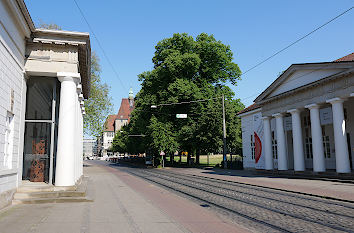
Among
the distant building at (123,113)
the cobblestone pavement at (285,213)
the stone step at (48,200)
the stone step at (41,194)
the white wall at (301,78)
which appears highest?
the distant building at (123,113)

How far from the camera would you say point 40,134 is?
16.9 meters

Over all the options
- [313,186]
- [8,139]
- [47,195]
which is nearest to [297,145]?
[313,186]

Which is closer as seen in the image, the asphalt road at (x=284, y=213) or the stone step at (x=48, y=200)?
the asphalt road at (x=284, y=213)

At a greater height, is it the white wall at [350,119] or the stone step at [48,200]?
the white wall at [350,119]

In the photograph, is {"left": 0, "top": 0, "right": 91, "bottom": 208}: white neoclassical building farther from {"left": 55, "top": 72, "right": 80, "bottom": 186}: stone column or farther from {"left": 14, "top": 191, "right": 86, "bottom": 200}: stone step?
{"left": 14, "top": 191, "right": 86, "bottom": 200}: stone step

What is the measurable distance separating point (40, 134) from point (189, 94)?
922 inches

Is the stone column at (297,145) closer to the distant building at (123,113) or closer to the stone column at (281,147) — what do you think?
the stone column at (281,147)

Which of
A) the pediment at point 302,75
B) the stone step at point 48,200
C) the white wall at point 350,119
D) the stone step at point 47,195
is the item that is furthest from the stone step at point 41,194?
the white wall at point 350,119

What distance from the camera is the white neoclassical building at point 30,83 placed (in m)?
9.60

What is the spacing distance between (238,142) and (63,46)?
31.0 metres

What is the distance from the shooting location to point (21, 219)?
7.74m

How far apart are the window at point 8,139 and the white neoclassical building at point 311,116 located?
60.3 ft

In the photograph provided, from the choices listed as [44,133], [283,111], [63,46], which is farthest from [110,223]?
[283,111]

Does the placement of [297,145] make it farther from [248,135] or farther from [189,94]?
[189,94]
